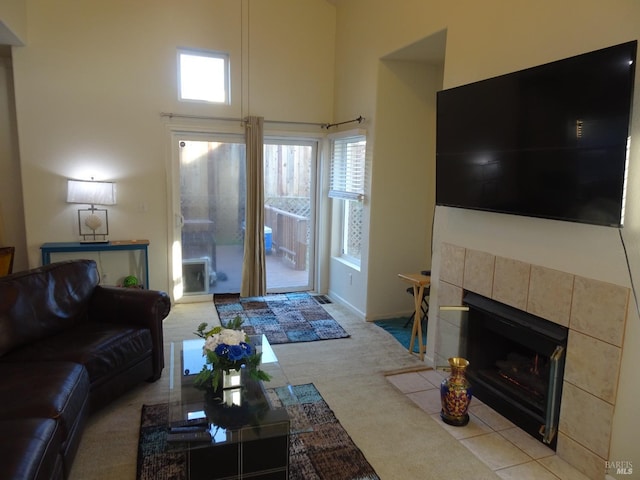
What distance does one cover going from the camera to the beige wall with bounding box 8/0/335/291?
14.9 feet

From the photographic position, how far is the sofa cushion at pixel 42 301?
270 cm

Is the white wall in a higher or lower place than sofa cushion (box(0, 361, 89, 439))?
higher

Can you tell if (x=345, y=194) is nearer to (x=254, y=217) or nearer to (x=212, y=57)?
(x=254, y=217)

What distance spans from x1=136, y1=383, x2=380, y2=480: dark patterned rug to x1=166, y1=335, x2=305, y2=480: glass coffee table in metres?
0.16

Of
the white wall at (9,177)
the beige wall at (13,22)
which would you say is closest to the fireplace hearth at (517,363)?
the beige wall at (13,22)

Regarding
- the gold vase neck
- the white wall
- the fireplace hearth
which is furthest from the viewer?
the white wall

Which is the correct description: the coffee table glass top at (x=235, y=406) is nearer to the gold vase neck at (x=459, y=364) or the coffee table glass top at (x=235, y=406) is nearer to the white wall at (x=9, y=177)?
the gold vase neck at (x=459, y=364)

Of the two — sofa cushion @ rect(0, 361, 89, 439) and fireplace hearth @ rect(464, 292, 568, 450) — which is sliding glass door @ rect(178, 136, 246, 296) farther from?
fireplace hearth @ rect(464, 292, 568, 450)

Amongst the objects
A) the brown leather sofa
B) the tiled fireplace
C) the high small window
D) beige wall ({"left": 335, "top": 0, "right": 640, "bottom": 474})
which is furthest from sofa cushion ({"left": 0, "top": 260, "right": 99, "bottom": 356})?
the tiled fireplace

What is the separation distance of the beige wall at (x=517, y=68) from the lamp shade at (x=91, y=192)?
8.95 ft

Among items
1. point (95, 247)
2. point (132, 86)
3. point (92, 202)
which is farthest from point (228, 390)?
point (132, 86)

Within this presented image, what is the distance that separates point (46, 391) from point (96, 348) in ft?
1.92

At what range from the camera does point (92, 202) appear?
4.56 m

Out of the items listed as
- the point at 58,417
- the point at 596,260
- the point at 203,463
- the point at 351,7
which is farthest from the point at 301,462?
the point at 351,7
